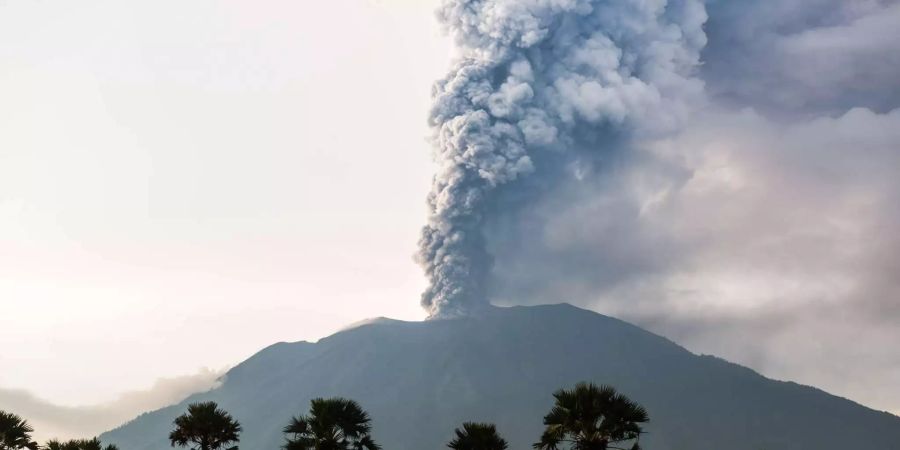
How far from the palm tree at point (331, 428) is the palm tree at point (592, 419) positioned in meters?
7.04

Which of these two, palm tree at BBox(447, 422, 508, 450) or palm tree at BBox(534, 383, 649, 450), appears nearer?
palm tree at BBox(534, 383, 649, 450)

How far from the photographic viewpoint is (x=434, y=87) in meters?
129

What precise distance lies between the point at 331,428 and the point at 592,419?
9.21 m

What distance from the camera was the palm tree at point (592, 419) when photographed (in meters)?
25.6

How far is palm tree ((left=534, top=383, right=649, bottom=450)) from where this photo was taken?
84.0ft

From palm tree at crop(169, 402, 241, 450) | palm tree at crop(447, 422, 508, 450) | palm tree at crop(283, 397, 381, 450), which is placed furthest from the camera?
palm tree at crop(169, 402, 241, 450)

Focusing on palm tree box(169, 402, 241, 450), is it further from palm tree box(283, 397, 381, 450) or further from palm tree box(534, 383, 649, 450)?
palm tree box(534, 383, 649, 450)

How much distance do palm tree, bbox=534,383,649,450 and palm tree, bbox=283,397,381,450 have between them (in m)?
7.04

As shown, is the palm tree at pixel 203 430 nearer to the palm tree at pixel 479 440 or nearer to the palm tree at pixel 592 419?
the palm tree at pixel 479 440

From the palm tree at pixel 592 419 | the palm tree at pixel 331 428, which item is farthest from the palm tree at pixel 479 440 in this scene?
the palm tree at pixel 331 428

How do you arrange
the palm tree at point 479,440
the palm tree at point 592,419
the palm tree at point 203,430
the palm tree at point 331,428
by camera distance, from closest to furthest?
the palm tree at point 592,419
the palm tree at point 479,440
the palm tree at point 331,428
the palm tree at point 203,430

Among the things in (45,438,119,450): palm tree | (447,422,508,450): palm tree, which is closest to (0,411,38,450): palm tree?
(45,438,119,450): palm tree

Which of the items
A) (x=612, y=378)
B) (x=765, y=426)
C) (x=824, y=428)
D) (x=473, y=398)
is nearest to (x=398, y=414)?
(x=473, y=398)

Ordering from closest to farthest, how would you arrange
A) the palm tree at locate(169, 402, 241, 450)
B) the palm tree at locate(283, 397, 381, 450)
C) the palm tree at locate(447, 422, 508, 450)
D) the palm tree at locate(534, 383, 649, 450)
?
the palm tree at locate(534, 383, 649, 450), the palm tree at locate(447, 422, 508, 450), the palm tree at locate(283, 397, 381, 450), the palm tree at locate(169, 402, 241, 450)
